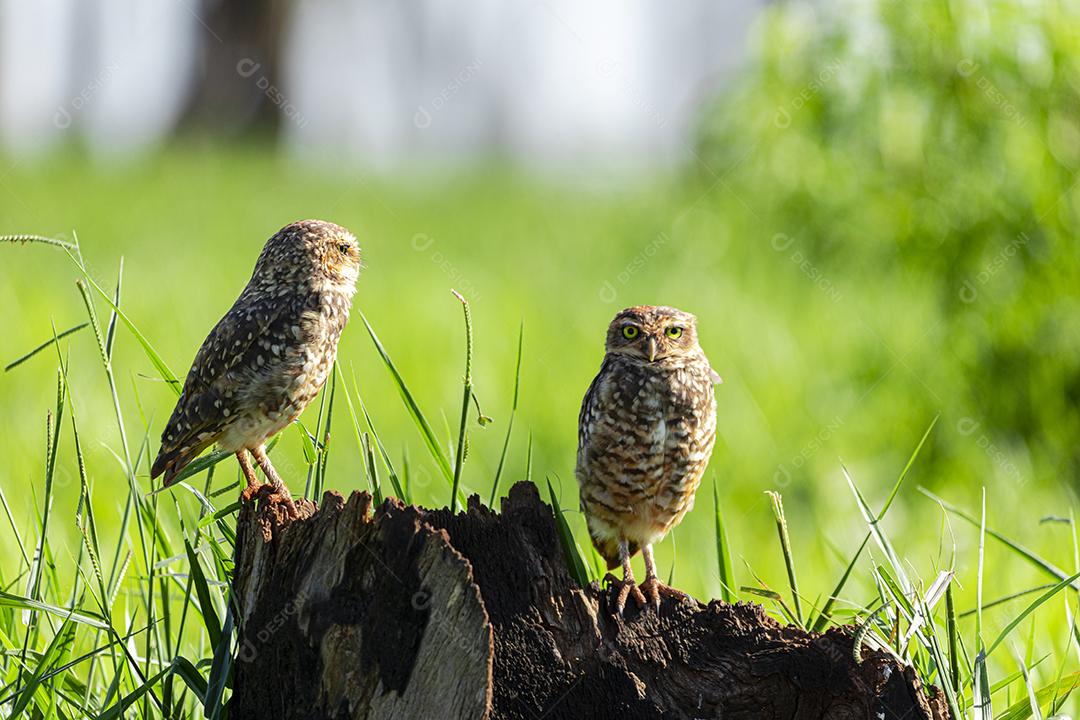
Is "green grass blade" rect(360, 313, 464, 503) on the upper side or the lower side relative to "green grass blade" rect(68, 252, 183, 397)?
lower

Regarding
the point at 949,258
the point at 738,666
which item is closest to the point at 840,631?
the point at 738,666

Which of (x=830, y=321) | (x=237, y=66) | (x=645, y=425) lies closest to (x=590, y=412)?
(x=645, y=425)

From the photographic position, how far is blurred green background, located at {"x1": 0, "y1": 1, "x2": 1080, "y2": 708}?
6191mm

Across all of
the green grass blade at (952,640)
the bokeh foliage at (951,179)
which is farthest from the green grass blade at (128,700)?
the bokeh foliage at (951,179)

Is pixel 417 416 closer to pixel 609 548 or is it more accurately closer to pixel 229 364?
pixel 229 364

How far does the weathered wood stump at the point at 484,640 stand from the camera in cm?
221

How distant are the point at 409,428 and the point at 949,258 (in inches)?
130

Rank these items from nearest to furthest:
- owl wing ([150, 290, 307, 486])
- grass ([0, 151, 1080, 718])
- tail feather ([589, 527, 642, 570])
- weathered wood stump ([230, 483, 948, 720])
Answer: weathered wood stump ([230, 483, 948, 720]) < grass ([0, 151, 1080, 718]) < owl wing ([150, 290, 307, 486]) < tail feather ([589, 527, 642, 570])

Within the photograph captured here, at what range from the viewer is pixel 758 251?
9.66 metres

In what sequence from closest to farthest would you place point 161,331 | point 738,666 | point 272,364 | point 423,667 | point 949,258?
point 423,667 → point 738,666 → point 272,364 → point 949,258 → point 161,331

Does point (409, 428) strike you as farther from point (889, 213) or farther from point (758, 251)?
point (758, 251)

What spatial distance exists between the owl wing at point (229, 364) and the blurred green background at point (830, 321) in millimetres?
1435

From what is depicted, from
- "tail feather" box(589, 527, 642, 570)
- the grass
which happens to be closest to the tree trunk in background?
the grass

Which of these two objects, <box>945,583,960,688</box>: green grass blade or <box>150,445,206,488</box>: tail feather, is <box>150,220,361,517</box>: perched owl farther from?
<box>945,583,960,688</box>: green grass blade
